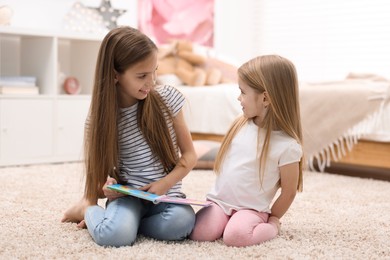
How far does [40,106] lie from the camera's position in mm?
2988

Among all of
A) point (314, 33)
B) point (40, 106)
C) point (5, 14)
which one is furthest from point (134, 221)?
point (314, 33)

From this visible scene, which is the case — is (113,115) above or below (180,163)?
above

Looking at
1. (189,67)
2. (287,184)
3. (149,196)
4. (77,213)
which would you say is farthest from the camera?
(189,67)

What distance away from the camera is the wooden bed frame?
2.58 metres

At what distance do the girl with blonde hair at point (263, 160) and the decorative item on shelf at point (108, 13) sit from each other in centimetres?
217

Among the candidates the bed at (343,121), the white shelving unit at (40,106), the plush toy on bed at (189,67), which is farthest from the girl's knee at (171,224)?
the plush toy on bed at (189,67)

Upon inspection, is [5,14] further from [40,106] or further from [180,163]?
[180,163]

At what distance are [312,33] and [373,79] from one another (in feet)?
4.49

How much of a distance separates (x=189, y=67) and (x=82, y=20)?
2.30 ft

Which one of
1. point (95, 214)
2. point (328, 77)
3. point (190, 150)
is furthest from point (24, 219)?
point (328, 77)

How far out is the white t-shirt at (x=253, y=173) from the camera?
1.44m

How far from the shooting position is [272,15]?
15.0ft

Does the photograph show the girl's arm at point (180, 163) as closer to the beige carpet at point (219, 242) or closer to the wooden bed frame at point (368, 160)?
the beige carpet at point (219, 242)

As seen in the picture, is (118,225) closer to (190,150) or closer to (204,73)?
(190,150)
